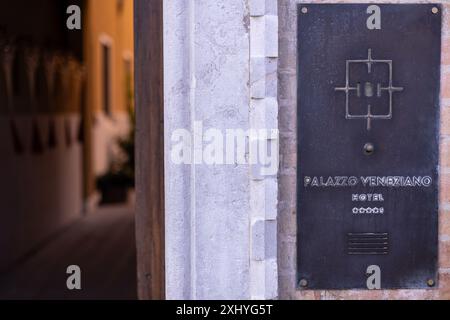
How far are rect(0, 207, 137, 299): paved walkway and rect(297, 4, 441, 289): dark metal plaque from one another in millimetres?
2606

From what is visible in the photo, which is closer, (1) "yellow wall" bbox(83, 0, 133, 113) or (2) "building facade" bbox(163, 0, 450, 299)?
(2) "building facade" bbox(163, 0, 450, 299)

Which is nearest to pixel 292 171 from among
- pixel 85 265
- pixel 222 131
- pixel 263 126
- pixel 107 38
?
pixel 263 126

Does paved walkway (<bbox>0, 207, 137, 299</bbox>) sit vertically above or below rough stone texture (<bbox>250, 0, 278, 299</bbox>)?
below

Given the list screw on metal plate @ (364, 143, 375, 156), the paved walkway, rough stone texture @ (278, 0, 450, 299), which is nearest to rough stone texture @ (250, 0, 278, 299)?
rough stone texture @ (278, 0, 450, 299)

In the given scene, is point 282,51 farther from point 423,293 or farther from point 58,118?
point 58,118

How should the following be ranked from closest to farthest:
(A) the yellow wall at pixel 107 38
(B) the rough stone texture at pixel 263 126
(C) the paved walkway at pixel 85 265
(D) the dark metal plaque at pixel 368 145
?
(B) the rough stone texture at pixel 263 126 → (D) the dark metal plaque at pixel 368 145 → (C) the paved walkway at pixel 85 265 → (A) the yellow wall at pixel 107 38

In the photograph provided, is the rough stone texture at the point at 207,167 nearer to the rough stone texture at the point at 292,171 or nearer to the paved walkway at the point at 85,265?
the rough stone texture at the point at 292,171

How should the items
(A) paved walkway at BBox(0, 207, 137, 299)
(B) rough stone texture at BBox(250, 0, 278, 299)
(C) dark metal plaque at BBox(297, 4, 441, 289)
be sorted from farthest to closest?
(A) paved walkway at BBox(0, 207, 137, 299) < (C) dark metal plaque at BBox(297, 4, 441, 289) < (B) rough stone texture at BBox(250, 0, 278, 299)

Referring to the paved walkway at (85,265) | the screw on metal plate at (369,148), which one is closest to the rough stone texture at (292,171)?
the screw on metal plate at (369,148)

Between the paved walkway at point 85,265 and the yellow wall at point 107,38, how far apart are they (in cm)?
238

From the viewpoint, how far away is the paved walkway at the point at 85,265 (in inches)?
290

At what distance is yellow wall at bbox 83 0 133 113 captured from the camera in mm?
12673

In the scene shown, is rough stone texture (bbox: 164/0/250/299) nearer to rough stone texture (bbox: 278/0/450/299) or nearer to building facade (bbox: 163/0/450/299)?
building facade (bbox: 163/0/450/299)
